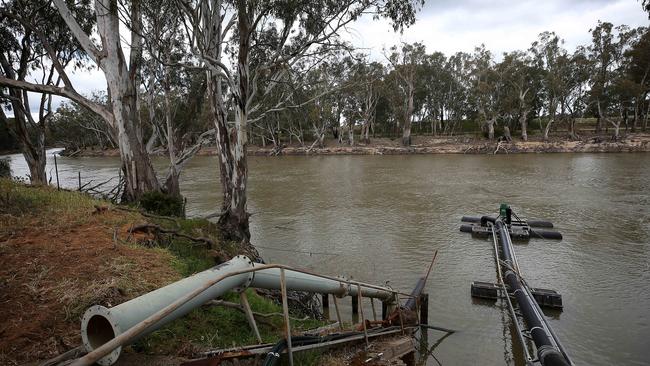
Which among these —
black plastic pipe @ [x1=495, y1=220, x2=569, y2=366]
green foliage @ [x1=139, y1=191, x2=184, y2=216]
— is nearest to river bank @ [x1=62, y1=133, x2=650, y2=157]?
green foliage @ [x1=139, y1=191, x2=184, y2=216]

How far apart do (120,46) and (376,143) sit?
43.7m

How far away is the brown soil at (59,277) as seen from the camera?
2914 mm

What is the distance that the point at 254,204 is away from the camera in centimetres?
1725

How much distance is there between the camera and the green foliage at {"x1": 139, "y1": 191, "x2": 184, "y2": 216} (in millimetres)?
9125

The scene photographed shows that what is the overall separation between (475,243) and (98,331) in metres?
10.4

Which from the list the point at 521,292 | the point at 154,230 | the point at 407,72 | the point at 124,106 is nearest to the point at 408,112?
the point at 407,72

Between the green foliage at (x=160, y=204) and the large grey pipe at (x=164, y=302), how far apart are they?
6396 mm

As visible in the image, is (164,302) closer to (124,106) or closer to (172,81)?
(124,106)

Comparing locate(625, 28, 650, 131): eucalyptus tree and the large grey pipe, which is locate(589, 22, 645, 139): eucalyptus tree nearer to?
locate(625, 28, 650, 131): eucalyptus tree

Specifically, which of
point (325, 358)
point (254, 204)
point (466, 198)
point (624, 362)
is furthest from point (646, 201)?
point (325, 358)

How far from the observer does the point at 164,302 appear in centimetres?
240

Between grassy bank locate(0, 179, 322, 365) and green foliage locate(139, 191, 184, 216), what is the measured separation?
2.42 m

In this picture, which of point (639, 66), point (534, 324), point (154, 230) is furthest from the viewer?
point (639, 66)

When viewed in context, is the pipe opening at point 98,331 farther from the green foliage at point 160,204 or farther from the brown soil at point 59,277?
the green foliage at point 160,204
